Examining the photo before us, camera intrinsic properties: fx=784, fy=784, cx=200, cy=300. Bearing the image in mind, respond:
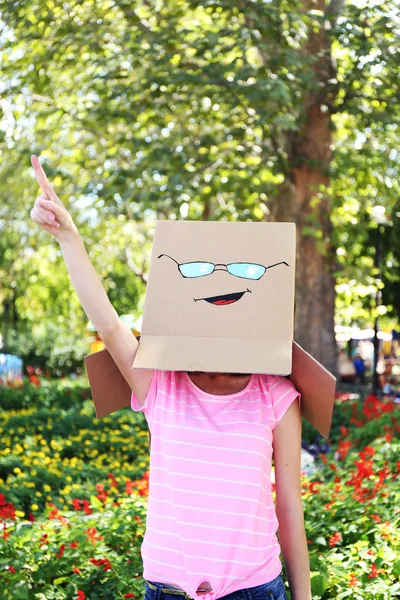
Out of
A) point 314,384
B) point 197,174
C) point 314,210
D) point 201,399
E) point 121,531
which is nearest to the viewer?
point 201,399

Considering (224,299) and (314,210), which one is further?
(314,210)

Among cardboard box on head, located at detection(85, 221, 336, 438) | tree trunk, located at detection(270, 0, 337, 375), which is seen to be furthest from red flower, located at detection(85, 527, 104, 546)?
tree trunk, located at detection(270, 0, 337, 375)

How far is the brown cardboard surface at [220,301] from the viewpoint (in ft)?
6.30

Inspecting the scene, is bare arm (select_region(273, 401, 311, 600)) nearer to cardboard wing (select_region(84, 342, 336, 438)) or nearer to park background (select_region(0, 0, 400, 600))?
cardboard wing (select_region(84, 342, 336, 438))

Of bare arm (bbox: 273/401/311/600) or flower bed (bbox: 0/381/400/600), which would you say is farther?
flower bed (bbox: 0/381/400/600)

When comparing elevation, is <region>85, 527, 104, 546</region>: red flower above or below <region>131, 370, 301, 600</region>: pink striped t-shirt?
below

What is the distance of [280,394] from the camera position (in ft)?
6.58

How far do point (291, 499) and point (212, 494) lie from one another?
→ 28 centimetres

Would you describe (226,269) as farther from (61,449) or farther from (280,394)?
(61,449)

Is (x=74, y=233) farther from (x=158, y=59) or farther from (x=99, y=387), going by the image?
(x=158, y=59)

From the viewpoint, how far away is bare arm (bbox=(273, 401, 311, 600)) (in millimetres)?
1995

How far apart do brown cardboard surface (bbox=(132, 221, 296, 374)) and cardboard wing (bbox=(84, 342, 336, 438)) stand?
14 centimetres

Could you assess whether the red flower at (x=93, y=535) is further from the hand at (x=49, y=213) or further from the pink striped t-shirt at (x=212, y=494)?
the hand at (x=49, y=213)

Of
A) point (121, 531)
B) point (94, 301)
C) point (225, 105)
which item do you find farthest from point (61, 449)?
point (94, 301)
